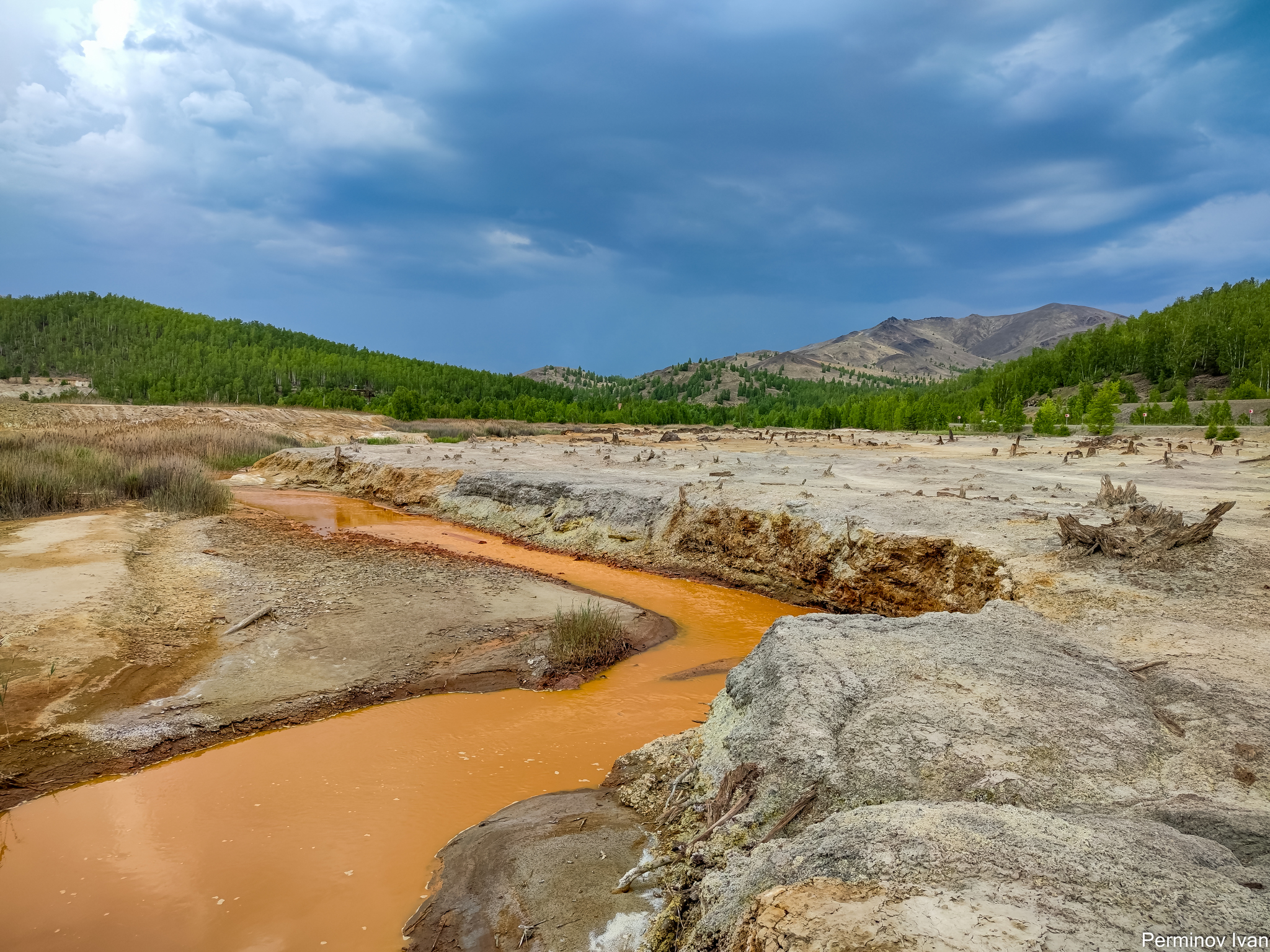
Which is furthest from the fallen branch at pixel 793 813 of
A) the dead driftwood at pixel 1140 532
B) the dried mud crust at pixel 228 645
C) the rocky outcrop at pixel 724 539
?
the dead driftwood at pixel 1140 532

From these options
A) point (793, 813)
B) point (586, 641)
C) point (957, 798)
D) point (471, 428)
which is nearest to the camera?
point (957, 798)

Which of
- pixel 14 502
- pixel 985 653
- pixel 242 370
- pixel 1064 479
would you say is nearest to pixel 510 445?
pixel 14 502

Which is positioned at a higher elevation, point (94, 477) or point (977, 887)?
point (94, 477)

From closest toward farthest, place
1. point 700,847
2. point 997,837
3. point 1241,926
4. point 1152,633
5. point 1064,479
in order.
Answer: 1. point 1241,926
2. point 997,837
3. point 700,847
4. point 1152,633
5. point 1064,479

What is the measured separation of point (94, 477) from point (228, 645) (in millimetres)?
13140

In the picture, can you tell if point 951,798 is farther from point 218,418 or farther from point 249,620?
point 218,418

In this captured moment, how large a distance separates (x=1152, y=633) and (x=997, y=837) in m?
4.26

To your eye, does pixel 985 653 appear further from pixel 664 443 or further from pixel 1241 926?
pixel 664 443

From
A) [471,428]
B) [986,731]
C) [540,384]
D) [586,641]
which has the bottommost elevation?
[586,641]

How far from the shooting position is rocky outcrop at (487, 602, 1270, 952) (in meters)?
2.39

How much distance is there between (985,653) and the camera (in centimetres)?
522

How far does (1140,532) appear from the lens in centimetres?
786

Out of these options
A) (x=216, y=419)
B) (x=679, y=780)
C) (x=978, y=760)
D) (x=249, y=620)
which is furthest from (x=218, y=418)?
(x=978, y=760)

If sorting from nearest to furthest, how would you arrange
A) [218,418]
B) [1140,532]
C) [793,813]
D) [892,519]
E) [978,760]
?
1. [793,813]
2. [978,760]
3. [1140,532]
4. [892,519]
5. [218,418]
